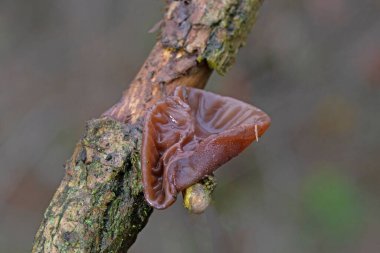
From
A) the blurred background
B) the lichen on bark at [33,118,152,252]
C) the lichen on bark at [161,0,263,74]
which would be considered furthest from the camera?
the blurred background

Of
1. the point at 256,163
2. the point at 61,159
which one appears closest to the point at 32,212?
the point at 61,159

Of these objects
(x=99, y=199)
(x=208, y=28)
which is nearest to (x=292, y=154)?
(x=208, y=28)

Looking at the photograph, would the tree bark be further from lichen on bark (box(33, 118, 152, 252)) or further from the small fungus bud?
the small fungus bud

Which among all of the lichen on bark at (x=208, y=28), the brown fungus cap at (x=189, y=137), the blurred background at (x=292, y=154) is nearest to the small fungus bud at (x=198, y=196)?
the brown fungus cap at (x=189, y=137)

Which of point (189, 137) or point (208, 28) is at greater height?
point (208, 28)

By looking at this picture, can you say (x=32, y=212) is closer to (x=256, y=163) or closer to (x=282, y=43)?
(x=256, y=163)

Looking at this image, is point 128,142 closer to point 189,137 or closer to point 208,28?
point 189,137

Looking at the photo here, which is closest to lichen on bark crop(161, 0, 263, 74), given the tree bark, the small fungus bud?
the tree bark
